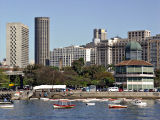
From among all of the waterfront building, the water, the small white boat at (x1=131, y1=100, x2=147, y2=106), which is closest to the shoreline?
the waterfront building

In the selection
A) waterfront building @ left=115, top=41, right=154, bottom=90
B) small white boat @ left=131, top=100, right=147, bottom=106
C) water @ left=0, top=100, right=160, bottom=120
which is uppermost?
waterfront building @ left=115, top=41, right=154, bottom=90

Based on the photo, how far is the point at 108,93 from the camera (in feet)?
584

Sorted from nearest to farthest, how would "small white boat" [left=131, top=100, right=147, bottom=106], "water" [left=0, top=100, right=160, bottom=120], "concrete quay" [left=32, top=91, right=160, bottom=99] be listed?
"water" [left=0, top=100, right=160, bottom=120], "small white boat" [left=131, top=100, right=147, bottom=106], "concrete quay" [left=32, top=91, right=160, bottom=99]

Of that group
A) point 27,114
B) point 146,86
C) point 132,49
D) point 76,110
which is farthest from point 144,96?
point 27,114

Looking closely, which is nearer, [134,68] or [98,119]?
[98,119]

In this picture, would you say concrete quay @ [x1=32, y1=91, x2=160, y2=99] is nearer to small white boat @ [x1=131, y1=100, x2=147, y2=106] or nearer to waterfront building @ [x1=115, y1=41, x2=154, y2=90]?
waterfront building @ [x1=115, y1=41, x2=154, y2=90]

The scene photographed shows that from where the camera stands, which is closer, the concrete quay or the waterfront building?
the concrete quay

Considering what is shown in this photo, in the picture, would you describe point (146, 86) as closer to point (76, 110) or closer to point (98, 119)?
point (76, 110)

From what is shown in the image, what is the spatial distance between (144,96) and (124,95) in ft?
24.2

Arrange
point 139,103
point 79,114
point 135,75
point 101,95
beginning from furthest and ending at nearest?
point 135,75 → point 101,95 → point 139,103 → point 79,114

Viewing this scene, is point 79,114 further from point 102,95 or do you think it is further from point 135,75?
point 135,75

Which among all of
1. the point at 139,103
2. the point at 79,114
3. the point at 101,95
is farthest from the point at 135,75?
the point at 79,114

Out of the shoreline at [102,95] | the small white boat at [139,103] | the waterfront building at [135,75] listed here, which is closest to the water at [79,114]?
the small white boat at [139,103]

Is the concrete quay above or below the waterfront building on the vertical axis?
below
